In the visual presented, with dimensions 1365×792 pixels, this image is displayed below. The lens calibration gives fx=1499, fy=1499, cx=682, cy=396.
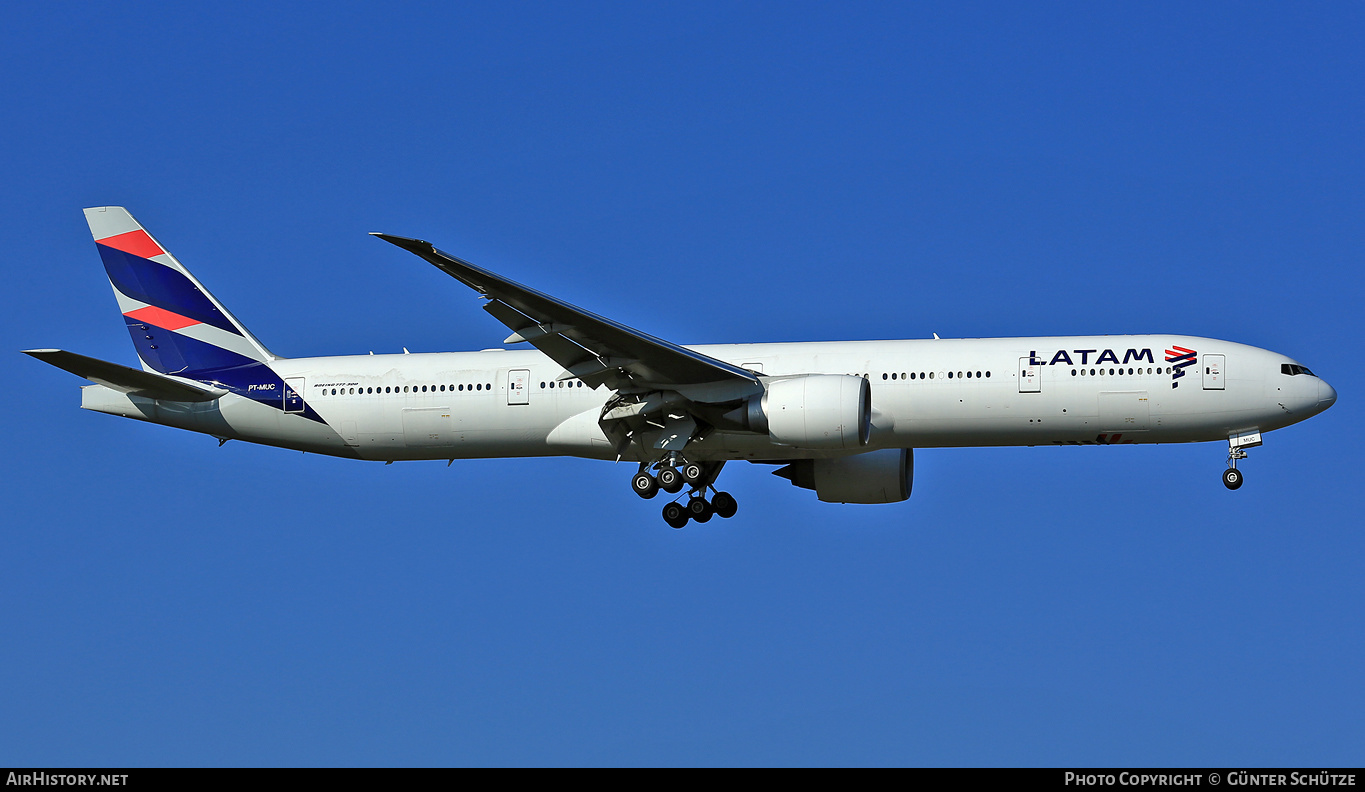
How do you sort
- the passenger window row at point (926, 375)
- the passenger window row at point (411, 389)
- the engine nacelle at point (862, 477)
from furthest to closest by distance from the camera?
the engine nacelle at point (862, 477) < the passenger window row at point (411, 389) < the passenger window row at point (926, 375)

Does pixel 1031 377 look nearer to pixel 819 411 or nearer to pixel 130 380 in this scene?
pixel 819 411

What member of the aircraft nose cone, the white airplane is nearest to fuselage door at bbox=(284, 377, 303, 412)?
the white airplane

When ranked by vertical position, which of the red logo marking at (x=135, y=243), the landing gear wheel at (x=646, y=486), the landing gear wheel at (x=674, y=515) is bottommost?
the landing gear wheel at (x=674, y=515)

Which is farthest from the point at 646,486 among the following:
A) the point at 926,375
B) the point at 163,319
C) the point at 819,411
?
the point at 163,319

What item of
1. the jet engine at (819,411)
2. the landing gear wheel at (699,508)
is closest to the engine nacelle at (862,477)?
the landing gear wheel at (699,508)

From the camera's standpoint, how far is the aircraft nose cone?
29.8 metres

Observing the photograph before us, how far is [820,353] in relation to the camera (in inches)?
1232

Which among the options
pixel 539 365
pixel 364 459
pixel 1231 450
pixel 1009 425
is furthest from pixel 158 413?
pixel 1231 450

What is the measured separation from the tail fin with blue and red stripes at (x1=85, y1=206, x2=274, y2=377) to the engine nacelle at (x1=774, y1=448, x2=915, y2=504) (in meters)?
13.0

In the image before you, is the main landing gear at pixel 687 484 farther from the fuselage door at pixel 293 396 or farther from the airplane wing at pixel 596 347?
the fuselage door at pixel 293 396

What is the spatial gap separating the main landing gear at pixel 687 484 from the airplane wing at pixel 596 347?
1.97 metres

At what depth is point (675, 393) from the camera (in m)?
30.7

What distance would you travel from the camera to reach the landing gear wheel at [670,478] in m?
31.5
